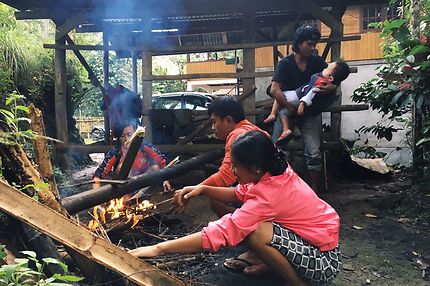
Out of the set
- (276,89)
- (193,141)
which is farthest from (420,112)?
(193,141)

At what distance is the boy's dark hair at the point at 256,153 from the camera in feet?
8.33

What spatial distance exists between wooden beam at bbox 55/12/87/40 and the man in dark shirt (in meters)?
3.73

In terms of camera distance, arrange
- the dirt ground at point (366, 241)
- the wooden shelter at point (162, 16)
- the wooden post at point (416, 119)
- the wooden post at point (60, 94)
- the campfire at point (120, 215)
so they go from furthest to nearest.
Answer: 1. the wooden post at point (60, 94)
2. the wooden shelter at point (162, 16)
3. the wooden post at point (416, 119)
4. the campfire at point (120, 215)
5. the dirt ground at point (366, 241)

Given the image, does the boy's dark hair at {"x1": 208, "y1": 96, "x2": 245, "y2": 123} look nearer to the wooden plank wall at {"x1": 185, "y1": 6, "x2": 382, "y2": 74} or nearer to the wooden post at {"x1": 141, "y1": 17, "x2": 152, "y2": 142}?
the wooden post at {"x1": 141, "y1": 17, "x2": 152, "y2": 142}

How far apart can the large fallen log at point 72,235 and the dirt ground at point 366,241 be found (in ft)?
1.88

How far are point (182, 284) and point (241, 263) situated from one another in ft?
3.64

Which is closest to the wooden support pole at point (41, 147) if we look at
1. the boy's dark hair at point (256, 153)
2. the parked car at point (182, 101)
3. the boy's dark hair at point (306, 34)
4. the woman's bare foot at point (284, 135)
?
the boy's dark hair at point (256, 153)

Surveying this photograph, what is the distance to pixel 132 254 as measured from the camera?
2230 millimetres

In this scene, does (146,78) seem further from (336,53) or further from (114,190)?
(114,190)

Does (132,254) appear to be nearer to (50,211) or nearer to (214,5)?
(50,211)

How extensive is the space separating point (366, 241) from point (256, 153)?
2352 millimetres

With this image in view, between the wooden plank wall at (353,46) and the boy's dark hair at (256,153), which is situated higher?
the wooden plank wall at (353,46)

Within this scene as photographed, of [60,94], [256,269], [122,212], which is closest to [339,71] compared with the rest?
[256,269]

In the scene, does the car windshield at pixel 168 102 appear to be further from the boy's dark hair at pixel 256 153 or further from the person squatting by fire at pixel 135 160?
the boy's dark hair at pixel 256 153
